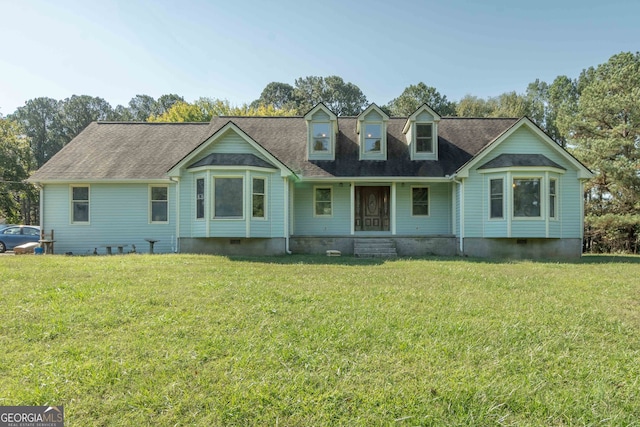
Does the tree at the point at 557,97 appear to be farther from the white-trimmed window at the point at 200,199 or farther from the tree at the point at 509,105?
the white-trimmed window at the point at 200,199

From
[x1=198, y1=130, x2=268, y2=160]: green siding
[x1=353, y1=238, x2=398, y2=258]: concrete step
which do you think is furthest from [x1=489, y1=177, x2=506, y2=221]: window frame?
[x1=198, y1=130, x2=268, y2=160]: green siding

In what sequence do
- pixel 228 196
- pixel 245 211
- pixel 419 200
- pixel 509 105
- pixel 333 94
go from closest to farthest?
A: 1. pixel 245 211
2. pixel 228 196
3. pixel 419 200
4. pixel 509 105
5. pixel 333 94

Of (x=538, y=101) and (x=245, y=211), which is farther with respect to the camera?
(x=538, y=101)

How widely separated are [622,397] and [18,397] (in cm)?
559

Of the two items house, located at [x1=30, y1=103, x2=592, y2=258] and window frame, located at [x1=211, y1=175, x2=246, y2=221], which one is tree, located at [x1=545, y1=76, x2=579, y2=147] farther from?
window frame, located at [x1=211, y1=175, x2=246, y2=221]

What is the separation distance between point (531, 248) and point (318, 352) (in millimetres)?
12960

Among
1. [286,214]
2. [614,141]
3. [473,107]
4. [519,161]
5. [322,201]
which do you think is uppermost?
[473,107]

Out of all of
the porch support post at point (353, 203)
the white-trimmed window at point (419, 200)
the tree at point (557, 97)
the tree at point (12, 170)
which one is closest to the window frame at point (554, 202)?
the white-trimmed window at point (419, 200)

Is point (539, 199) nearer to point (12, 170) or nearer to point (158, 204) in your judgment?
point (158, 204)

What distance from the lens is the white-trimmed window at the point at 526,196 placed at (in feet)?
44.4

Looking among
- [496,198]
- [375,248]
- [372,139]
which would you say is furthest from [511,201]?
[372,139]

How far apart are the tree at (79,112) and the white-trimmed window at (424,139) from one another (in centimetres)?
6484

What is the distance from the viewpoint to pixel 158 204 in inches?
604

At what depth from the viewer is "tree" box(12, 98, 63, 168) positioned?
5909 centimetres
